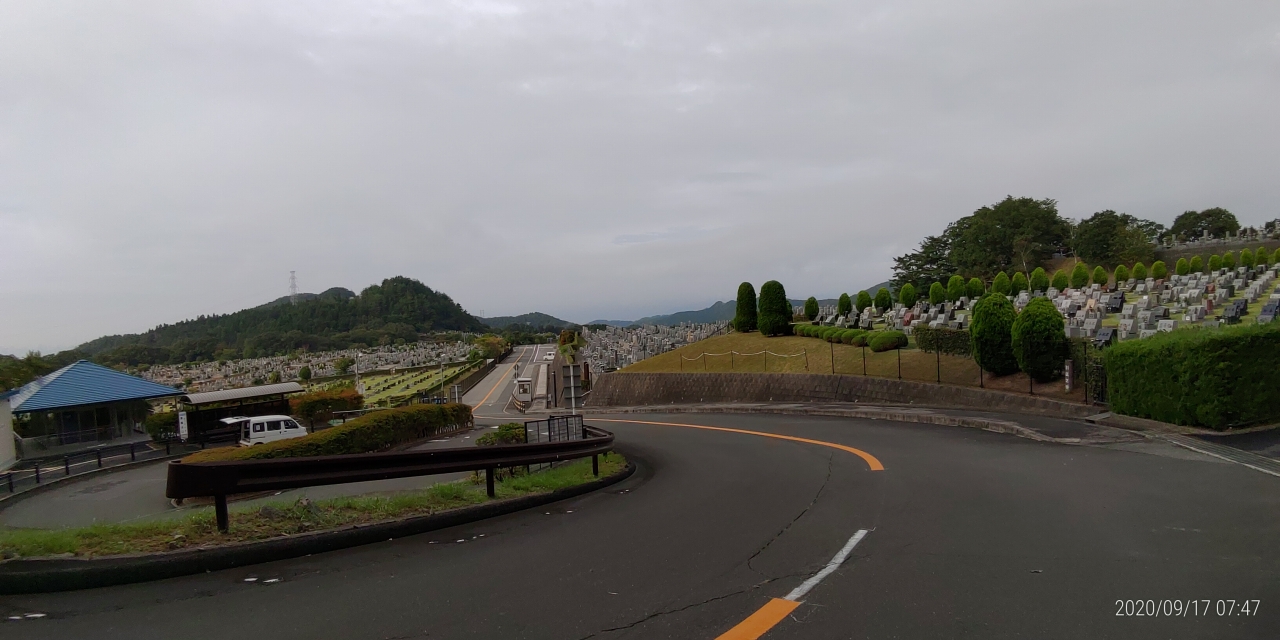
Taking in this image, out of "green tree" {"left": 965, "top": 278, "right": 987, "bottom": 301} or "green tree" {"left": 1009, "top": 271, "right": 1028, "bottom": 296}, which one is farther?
"green tree" {"left": 1009, "top": 271, "right": 1028, "bottom": 296}

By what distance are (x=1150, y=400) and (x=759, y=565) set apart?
12.1m

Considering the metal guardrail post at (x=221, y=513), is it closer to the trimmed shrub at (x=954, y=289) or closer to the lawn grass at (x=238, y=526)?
the lawn grass at (x=238, y=526)

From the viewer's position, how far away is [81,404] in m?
30.7

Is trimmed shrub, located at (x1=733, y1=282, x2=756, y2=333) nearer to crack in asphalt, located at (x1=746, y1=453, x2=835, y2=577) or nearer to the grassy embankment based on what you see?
the grassy embankment

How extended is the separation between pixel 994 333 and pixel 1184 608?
1690 centimetres

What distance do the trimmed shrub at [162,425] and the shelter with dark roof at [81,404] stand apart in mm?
1806

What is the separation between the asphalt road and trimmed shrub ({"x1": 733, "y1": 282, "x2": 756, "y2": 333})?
130ft

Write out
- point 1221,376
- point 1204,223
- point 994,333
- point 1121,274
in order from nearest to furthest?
point 1221,376 → point 994,333 → point 1121,274 → point 1204,223

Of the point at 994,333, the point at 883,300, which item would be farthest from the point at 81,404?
the point at 883,300

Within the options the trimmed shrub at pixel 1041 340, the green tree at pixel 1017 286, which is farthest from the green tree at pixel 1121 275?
the trimmed shrub at pixel 1041 340

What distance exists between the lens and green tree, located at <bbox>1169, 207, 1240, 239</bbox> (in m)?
91.3

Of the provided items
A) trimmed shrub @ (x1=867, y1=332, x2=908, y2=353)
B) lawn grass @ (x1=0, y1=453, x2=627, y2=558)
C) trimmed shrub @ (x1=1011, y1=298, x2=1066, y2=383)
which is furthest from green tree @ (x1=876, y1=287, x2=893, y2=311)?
lawn grass @ (x1=0, y1=453, x2=627, y2=558)

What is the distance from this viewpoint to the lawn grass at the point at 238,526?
4852mm

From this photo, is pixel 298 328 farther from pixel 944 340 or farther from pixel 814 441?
pixel 814 441
